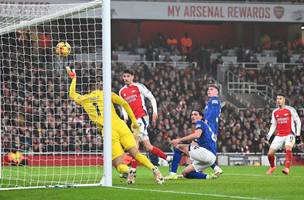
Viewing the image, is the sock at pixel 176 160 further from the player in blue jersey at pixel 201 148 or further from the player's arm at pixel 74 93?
the player's arm at pixel 74 93

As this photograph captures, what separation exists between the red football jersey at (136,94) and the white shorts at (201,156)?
2128 mm

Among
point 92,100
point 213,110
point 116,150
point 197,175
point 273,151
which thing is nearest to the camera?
point 116,150

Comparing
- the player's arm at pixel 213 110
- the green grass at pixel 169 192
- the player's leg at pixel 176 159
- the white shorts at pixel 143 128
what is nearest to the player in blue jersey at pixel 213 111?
the player's arm at pixel 213 110

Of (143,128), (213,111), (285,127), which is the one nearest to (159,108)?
(285,127)

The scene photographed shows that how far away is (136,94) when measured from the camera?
17453 millimetres

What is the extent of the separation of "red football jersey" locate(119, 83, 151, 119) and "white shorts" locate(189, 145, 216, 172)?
213cm

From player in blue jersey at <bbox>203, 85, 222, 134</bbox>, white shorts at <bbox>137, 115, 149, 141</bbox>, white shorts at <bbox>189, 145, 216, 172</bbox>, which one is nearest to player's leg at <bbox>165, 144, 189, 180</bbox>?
white shorts at <bbox>189, 145, 216, 172</bbox>

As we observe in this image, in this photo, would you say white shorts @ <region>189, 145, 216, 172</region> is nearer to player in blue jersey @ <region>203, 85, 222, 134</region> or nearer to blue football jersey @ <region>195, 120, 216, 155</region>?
blue football jersey @ <region>195, 120, 216, 155</region>

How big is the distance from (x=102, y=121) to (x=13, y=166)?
8561mm

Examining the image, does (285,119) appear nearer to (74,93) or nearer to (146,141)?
(146,141)

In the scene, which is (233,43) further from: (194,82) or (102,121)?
(102,121)

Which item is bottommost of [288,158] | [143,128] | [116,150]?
[288,158]

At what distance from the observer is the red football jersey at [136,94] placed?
1728cm

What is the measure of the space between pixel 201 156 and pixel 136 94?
2.60m
